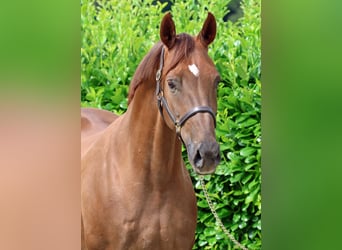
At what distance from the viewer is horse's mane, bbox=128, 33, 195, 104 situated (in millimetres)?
2178

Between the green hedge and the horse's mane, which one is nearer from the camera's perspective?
the horse's mane

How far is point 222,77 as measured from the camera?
132 inches

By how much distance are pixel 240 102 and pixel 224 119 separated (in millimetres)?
134

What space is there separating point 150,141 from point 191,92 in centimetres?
37

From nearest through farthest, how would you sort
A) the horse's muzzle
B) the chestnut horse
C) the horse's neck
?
the horse's muzzle
the chestnut horse
the horse's neck

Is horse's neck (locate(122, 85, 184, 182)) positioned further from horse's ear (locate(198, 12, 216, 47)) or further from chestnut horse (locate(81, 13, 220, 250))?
horse's ear (locate(198, 12, 216, 47))

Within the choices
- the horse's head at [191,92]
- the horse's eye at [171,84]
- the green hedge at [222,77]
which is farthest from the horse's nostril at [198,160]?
the green hedge at [222,77]

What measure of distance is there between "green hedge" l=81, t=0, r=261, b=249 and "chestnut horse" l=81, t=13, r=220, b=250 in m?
0.78

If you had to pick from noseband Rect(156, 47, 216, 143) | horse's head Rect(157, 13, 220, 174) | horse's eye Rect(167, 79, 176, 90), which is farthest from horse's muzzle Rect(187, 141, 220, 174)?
horse's eye Rect(167, 79, 176, 90)

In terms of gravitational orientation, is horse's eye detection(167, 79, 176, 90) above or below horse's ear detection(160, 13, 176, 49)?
below

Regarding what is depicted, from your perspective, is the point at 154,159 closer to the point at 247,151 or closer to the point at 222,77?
the point at 247,151

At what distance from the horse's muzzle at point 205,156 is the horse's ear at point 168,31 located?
18.2 inches

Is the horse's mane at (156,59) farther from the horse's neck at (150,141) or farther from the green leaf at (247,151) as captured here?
the green leaf at (247,151)
